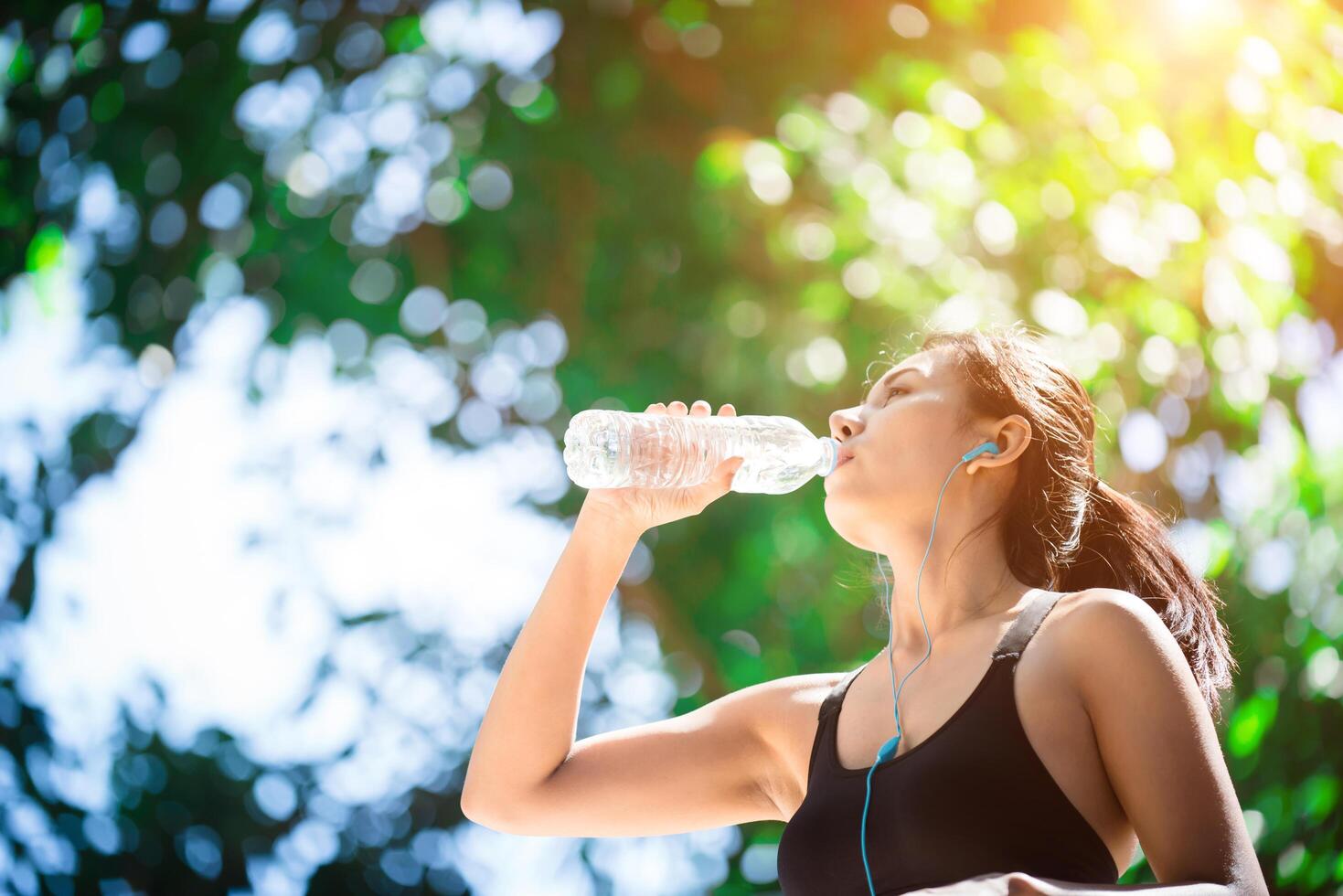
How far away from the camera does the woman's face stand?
124 centimetres

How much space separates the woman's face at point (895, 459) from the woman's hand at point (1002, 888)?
47 cm

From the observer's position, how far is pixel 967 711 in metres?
1.04

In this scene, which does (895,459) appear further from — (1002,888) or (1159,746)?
(1002,888)

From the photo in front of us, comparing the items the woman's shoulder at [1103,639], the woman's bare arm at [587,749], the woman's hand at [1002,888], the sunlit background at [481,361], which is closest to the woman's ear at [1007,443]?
the woman's shoulder at [1103,639]

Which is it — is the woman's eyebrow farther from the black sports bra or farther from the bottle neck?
the black sports bra

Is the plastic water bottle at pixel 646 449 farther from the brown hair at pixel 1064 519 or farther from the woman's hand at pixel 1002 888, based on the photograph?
the woman's hand at pixel 1002 888

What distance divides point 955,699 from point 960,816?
0.12m

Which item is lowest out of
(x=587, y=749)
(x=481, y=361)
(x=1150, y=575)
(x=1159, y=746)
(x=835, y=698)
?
(x=481, y=361)

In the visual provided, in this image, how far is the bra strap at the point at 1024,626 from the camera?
3.48ft

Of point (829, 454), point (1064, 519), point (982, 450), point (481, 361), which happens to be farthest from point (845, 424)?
point (481, 361)

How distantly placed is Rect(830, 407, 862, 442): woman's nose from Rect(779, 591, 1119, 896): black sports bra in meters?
0.28

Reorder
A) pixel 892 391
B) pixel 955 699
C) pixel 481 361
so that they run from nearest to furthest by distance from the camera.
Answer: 1. pixel 955 699
2. pixel 892 391
3. pixel 481 361

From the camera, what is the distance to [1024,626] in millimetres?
1081

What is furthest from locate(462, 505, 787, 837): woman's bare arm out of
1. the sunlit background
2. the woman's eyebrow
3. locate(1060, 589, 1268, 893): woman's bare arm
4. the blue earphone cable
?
the sunlit background
